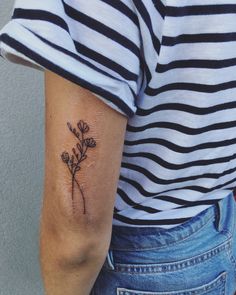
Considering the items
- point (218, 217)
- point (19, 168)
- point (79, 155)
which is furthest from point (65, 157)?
point (19, 168)

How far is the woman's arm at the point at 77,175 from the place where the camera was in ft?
2.05

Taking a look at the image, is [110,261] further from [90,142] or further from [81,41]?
[81,41]

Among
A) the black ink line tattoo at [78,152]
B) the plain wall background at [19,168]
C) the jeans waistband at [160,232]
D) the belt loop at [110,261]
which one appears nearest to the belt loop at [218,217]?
the jeans waistband at [160,232]

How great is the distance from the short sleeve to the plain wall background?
672 millimetres

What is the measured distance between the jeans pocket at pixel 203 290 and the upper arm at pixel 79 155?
0.69 feet

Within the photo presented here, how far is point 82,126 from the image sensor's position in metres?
0.63

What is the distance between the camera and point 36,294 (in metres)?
1.55

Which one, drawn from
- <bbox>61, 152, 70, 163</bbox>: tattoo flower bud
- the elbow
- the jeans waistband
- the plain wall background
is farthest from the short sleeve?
the plain wall background

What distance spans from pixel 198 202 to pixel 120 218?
15cm

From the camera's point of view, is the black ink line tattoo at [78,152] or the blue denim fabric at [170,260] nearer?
the black ink line tattoo at [78,152]

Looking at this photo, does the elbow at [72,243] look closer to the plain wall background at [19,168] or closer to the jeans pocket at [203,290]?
the jeans pocket at [203,290]

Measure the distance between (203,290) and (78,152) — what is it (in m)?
0.42

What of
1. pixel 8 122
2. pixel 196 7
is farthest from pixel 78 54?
pixel 8 122

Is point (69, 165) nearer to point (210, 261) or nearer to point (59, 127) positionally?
point (59, 127)
